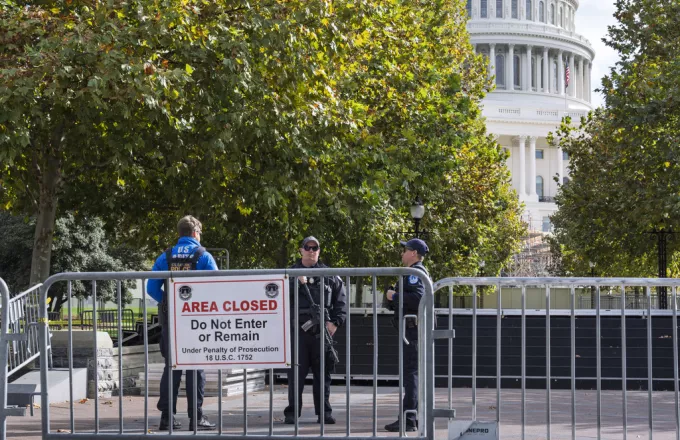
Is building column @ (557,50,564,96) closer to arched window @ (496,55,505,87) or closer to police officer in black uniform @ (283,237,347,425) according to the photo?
arched window @ (496,55,505,87)

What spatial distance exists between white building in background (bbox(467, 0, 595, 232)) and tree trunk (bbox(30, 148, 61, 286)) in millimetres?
100523

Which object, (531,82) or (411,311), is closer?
(411,311)

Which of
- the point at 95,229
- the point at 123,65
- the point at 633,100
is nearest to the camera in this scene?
the point at 123,65

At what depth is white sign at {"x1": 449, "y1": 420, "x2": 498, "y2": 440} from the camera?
797 cm

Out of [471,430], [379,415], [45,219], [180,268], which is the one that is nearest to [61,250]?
[45,219]

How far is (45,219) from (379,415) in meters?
7.34

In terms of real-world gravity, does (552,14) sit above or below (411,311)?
above

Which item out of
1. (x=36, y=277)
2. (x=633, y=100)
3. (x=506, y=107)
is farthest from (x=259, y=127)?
(x=506, y=107)

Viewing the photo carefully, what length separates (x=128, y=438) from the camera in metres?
7.91

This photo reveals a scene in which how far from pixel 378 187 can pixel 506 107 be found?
331 feet

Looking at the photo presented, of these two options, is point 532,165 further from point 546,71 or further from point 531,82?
point 546,71

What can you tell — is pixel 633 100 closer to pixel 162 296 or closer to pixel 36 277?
pixel 36 277

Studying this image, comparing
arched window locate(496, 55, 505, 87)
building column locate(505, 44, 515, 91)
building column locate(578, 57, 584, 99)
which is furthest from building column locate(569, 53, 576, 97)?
arched window locate(496, 55, 505, 87)

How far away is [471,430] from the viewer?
8.00 metres
